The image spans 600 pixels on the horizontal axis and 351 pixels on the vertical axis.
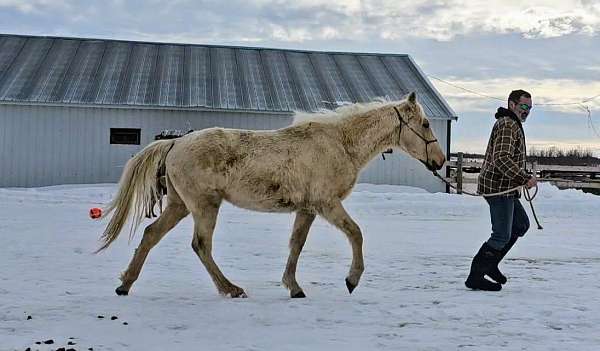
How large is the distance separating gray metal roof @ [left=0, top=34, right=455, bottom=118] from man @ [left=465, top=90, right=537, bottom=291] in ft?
52.3

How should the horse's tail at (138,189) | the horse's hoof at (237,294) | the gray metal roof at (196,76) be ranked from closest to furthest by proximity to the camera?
the horse's hoof at (237,294)
the horse's tail at (138,189)
the gray metal roof at (196,76)

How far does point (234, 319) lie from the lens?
506cm

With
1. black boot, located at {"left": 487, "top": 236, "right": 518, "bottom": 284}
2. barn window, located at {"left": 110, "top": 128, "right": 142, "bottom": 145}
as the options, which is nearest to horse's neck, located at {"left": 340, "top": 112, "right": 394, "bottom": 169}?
black boot, located at {"left": 487, "top": 236, "right": 518, "bottom": 284}

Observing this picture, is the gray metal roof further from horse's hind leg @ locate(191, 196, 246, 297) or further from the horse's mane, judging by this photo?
horse's hind leg @ locate(191, 196, 246, 297)

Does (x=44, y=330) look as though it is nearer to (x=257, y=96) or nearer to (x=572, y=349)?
(x=572, y=349)

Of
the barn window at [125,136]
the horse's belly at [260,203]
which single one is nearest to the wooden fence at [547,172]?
the barn window at [125,136]

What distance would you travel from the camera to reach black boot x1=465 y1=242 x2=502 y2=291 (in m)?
6.50

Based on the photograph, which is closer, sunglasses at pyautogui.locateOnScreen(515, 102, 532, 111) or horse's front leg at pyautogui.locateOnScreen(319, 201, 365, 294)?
horse's front leg at pyautogui.locateOnScreen(319, 201, 365, 294)

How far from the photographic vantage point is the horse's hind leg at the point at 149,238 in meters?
6.04

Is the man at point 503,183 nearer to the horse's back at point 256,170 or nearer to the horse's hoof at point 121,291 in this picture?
the horse's back at point 256,170

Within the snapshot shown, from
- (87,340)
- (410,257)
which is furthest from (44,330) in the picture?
(410,257)

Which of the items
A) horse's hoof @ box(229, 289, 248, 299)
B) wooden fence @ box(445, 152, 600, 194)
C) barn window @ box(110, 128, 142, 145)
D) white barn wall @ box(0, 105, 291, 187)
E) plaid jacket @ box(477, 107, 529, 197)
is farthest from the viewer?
wooden fence @ box(445, 152, 600, 194)

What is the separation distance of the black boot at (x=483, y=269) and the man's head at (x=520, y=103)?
1399 millimetres

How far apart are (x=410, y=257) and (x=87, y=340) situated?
5283mm
